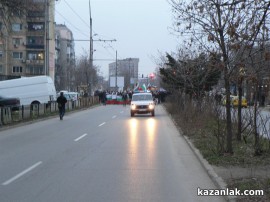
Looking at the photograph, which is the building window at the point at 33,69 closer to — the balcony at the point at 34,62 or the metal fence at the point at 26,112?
the balcony at the point at 34,62

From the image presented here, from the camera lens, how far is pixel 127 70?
142 metres

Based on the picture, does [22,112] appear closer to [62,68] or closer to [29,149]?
[29,149]

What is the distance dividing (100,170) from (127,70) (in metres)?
131

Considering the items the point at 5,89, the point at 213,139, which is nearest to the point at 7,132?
the point at 213,139

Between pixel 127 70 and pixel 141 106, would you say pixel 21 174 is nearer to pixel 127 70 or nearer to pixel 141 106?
pixel 141 106

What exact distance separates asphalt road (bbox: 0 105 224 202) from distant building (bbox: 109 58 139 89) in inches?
4160

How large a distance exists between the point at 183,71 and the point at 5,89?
19.9 metres

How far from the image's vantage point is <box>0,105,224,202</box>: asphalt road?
317 inches

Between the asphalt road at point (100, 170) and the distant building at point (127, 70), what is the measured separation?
106 metres

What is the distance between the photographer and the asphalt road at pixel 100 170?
8.06 m

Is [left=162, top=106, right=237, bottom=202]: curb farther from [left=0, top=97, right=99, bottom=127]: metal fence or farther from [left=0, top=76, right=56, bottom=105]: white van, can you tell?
[left=0, top=76, right=56, bottom=105]: white van

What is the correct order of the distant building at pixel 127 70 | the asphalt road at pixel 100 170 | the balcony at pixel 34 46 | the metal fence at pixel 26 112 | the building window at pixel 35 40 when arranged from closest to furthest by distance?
the asphalt road at pixel 100 170, the metal fence at pixel 26 112, the balcony at pixel 34 46, the building window at pixel 35 40, the distant building at pixel 127 70

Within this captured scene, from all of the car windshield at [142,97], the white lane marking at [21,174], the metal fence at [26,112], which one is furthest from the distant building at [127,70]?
the white lane marking at [21,174]

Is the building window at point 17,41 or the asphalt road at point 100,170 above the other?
the building window at point 17,41
